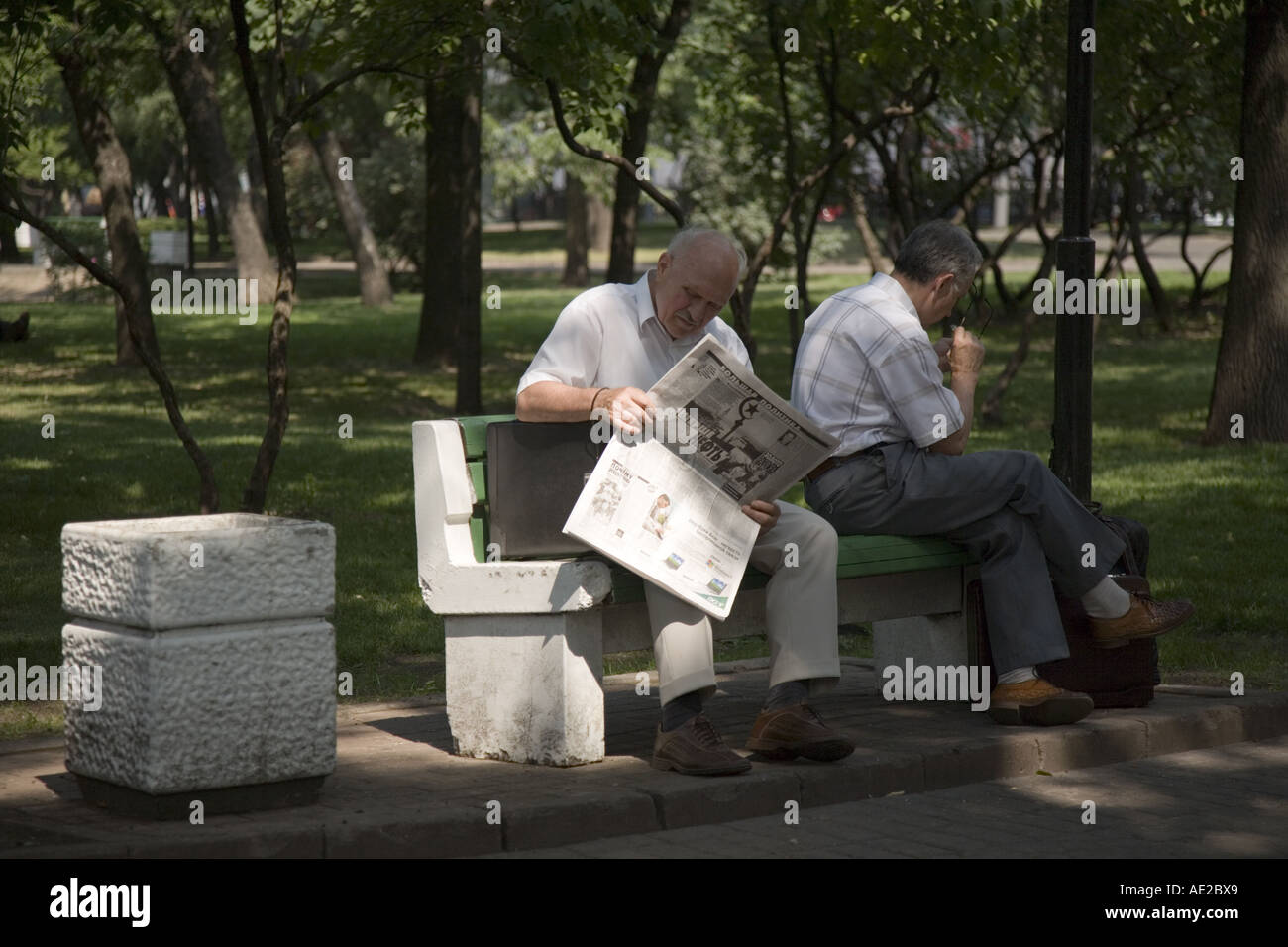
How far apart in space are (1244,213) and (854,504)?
821 centimetres

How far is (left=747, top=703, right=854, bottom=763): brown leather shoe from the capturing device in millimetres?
5617

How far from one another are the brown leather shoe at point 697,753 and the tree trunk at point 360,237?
84.0 feet

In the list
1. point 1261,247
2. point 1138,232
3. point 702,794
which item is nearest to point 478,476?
point 702,794

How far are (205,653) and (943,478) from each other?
8.37ft

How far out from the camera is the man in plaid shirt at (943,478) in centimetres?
618

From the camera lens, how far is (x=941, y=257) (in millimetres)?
6340

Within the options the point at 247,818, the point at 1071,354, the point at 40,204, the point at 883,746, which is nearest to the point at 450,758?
the point at 247,818

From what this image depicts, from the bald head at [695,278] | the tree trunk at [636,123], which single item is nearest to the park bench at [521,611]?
the bald head at [695,278]

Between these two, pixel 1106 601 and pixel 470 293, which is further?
pixel 470 293

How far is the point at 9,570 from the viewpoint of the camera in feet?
31.2

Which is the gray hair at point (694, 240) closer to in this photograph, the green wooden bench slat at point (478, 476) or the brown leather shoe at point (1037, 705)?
the green wooden bench slat at point (478, 476)

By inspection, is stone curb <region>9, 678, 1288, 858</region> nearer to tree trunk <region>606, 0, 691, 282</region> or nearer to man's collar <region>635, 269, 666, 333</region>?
man's collar <region>635, 269, 666, 333</region>

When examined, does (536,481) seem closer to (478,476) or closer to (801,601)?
(478,476)

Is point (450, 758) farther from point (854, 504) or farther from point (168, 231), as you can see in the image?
point (168, 231)
